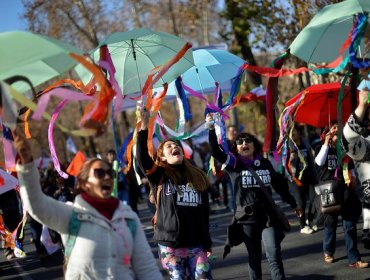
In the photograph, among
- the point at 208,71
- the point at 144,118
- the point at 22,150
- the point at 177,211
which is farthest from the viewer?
the point at 208,71

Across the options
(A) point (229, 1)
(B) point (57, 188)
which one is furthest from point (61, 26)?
(B) point (57, 188)

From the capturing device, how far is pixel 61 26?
2939 centimetres

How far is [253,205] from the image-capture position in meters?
5.65

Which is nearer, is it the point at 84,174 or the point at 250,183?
the point at 84,174

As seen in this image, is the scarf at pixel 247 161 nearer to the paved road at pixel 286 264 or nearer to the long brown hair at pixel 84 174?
the paved road at pixel 286 264

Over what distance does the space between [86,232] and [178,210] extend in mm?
1792

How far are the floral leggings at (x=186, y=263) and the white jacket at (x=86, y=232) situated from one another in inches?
62.5

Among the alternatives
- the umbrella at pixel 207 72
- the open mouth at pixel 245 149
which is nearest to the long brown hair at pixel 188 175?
the open mouth at pixel 245 149

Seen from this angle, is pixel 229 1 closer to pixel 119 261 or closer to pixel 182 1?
pixel 182 1

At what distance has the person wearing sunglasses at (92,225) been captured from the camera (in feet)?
11.0

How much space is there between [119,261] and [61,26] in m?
27.3

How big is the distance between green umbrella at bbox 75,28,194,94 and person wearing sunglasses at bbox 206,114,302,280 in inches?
40.8

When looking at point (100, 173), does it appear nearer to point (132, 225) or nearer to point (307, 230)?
point (132, 225)

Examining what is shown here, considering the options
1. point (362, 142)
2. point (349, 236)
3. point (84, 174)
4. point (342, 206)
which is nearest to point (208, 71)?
point (342, 206)
